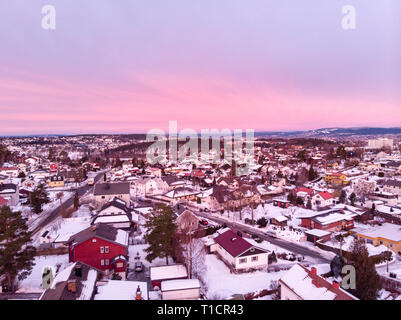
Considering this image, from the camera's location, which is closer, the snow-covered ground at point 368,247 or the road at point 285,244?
the snow-covered ground at point 368,247

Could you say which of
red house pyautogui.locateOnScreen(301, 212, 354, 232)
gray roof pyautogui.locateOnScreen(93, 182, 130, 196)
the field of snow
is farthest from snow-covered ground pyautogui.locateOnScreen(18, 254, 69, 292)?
red house pyautogui.locateOnScreen(301, 212, 354, 232)

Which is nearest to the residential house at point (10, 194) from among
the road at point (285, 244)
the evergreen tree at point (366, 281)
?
the road at point (285, 244)

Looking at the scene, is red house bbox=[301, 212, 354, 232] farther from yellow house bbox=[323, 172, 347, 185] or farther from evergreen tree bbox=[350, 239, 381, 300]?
yellow house bbox=[323, 172, 347, 185]

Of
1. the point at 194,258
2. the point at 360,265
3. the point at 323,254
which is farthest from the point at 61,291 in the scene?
the point at 323,254

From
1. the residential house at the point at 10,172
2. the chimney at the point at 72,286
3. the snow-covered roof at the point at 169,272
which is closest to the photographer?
the chimney at the point at 72,286

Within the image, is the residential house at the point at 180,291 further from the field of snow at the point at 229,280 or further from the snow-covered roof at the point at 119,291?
the field of snow at the point at 229,280

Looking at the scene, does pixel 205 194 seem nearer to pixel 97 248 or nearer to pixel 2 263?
pixel 97 248

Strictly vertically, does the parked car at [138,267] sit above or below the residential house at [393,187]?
below
